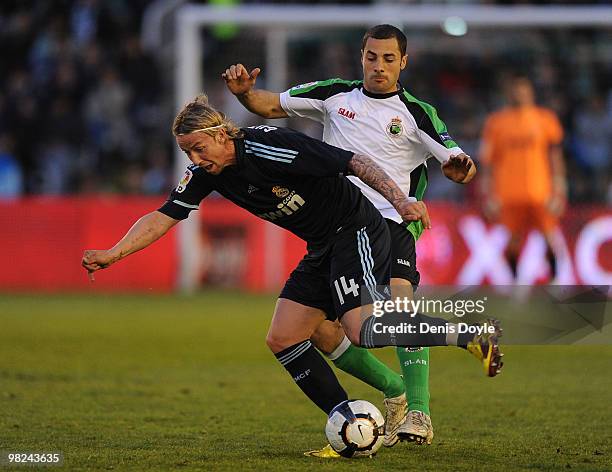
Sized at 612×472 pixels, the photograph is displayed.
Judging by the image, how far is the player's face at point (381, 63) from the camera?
6852 mm

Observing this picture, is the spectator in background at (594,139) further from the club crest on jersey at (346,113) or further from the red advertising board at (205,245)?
the club crest on jersey at (346,113)

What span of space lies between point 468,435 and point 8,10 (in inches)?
645

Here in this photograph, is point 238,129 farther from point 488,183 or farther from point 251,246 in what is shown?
point 251,246

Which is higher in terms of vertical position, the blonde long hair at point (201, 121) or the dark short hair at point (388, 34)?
the dark short hair at point (388, 34)

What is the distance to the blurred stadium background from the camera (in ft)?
57.8

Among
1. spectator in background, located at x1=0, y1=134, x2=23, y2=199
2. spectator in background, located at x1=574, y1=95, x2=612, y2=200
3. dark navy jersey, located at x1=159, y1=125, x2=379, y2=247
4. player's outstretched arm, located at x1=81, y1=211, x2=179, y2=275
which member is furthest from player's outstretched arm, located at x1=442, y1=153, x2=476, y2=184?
spectator in background, located at x1=0, y1=134, x2=23, y2=199

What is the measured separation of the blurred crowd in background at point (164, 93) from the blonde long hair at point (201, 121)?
1261 cm

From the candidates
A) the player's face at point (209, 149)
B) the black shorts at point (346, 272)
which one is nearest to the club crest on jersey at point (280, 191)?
the player's face at point (209, 149)

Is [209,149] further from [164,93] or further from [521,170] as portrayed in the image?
[164,93]

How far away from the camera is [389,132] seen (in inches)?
276

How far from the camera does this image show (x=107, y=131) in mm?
20078

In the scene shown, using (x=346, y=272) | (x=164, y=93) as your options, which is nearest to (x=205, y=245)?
(x=164, y=93)

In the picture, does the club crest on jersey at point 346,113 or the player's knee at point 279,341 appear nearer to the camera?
the player's knee at point 279,341

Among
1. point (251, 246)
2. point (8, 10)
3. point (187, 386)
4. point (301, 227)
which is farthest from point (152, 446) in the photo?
point (8, 10)
